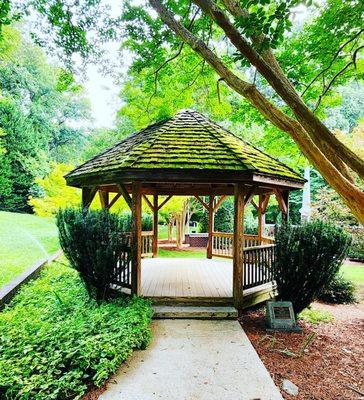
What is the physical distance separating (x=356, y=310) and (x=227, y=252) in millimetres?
4602

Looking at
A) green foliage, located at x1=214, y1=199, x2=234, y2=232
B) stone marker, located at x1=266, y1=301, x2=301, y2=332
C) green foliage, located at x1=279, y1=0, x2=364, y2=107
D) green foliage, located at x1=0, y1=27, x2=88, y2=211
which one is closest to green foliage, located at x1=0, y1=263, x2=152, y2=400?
stone marker, located at x1=266, y1=301, x2=301, y2=332

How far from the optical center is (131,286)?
19.1 feet

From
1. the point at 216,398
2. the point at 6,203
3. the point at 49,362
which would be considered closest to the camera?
the point at 216,398

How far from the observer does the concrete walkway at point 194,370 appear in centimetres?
328

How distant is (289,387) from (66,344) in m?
2.95

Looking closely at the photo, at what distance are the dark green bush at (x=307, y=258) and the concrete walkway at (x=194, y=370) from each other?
160cm

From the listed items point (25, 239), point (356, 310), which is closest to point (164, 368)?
point (356, 310)

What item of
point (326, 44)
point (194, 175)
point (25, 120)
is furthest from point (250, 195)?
point (25, 120)

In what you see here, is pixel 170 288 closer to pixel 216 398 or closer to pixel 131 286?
pixel 131 286

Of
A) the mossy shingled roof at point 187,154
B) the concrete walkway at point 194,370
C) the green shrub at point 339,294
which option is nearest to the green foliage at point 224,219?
the green shrub at point 339,294

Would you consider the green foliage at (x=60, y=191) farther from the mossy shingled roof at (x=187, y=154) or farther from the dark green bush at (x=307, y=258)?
the dark green bush at (x=307, y=258)

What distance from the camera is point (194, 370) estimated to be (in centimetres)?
378

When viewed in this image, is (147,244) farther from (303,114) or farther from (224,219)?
(224,219)

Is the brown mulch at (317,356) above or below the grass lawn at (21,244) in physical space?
below
